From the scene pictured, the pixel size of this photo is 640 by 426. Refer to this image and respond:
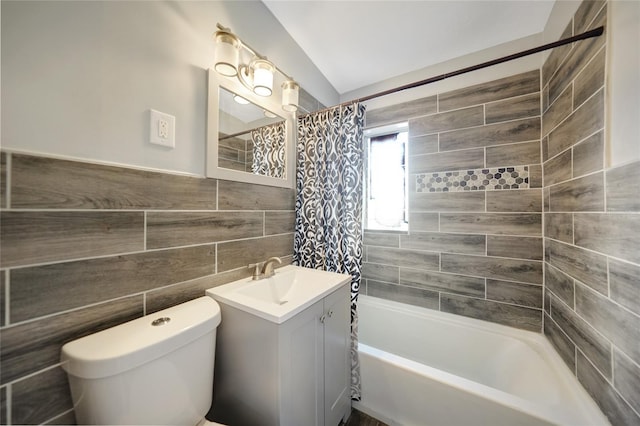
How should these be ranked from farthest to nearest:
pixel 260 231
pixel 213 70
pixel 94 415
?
1. pixel 260 231
2. pixel 213 70
3. pixel 94 415

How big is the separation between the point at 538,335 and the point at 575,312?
20.2 inches

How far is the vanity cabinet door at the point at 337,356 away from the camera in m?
1.03

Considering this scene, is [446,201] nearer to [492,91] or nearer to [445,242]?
[445,242]

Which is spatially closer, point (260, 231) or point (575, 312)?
point (575, 312)

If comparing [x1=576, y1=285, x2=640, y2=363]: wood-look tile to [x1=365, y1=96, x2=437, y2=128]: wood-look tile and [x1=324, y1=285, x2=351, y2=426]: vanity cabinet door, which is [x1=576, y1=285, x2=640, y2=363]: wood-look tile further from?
[x1=365, y1=96, x2=437, y2=128]: wood-look tile

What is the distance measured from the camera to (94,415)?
570 mm

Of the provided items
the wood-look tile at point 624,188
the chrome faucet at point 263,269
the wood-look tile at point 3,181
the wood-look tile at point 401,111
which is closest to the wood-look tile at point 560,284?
the wood-look tile at point 624,188

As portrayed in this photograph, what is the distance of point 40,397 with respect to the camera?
60 cm

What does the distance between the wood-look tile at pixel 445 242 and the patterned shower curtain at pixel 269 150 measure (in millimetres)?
1244

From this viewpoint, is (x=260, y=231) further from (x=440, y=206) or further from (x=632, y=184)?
(x=632, y=184)

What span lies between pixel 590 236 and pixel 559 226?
33 centimetres

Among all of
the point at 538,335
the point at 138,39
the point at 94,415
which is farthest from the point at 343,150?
the point at 538,335

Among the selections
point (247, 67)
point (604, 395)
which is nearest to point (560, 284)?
point (604, 395)

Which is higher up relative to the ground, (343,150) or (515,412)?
(343,150)
